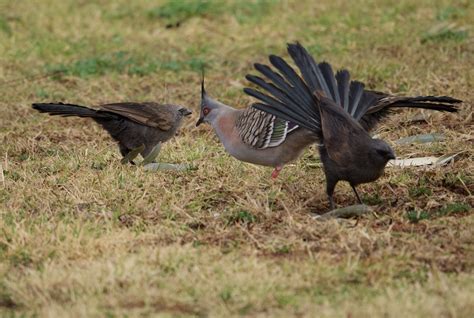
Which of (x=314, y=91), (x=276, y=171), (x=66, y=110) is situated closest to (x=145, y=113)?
(x=66, y=110)

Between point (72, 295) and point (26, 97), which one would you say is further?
point (26, 97)

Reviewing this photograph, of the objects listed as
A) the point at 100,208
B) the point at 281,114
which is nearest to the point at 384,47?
the point at 281,114

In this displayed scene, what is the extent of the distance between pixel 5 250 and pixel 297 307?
176 centimetres

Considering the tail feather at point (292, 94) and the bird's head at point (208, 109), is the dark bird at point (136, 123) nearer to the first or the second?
the bird's head at point (208, 109)

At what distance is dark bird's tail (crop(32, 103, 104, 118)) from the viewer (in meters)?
7.03

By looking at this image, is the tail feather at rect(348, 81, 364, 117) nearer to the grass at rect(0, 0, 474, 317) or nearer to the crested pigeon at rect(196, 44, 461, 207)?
the crested pigeon at rect(196, 44, 461, 207)

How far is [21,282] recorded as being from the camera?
4539mm

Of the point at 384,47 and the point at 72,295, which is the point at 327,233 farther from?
the point at 384,47

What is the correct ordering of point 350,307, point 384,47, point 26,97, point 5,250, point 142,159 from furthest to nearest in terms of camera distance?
1. point 384,47
2. point 26,97
3. point 142,159
4. point 5,250
5. point 350,307

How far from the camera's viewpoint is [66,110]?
281 inches

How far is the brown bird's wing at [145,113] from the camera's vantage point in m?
7.33

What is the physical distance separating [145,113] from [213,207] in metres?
1.67

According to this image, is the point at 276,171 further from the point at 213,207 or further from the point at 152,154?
the point at 152,154

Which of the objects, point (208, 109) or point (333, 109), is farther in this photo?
point (208, 109)
